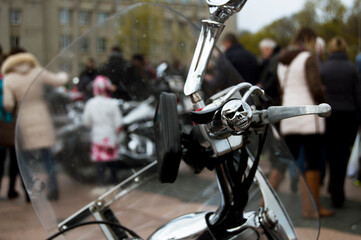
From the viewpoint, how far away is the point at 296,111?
1.45 metres

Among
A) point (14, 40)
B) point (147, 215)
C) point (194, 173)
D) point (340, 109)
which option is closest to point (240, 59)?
point (340, 109)

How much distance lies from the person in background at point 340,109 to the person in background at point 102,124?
7.99 ft

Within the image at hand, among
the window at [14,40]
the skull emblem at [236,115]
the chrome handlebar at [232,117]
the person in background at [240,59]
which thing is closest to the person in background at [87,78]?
the chrome handlebar at [232,117]

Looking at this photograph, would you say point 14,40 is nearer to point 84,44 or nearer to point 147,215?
point 84,44

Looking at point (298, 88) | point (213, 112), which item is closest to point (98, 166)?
point (213, 112)

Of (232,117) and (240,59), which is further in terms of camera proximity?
(240,59)

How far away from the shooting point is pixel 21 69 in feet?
15.8

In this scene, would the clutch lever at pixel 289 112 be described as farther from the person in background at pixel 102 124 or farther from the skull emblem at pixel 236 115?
the person in background at pixel 102 124

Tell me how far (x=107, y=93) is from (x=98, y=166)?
424 millimetres

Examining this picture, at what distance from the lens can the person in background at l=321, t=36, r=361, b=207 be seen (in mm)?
4824

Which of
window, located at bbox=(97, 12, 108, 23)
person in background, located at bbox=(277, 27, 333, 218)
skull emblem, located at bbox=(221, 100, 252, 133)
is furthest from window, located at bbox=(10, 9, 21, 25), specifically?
skull emblem, located at bbox=(221, 100, 252, 133)

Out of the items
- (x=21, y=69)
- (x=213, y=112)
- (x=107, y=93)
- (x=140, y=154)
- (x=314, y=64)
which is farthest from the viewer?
(x=21, y=69)

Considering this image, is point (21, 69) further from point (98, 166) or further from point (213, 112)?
point (213, 112)

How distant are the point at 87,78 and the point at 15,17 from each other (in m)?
11.2
